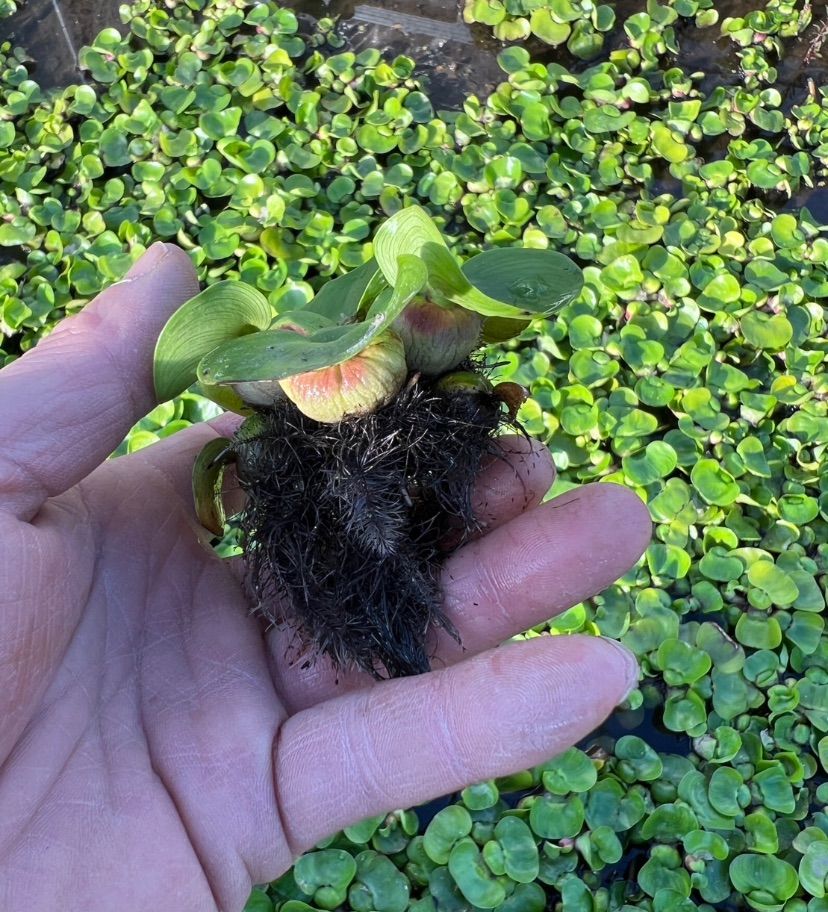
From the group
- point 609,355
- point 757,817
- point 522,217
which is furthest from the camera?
point 522,217

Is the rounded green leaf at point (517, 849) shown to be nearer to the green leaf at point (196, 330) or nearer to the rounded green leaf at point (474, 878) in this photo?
the rounded green leaf at point (474, 878)

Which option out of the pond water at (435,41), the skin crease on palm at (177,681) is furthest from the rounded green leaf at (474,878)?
the pond water at (435,41)

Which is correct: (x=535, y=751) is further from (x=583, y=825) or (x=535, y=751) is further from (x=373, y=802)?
(x=583, y=825)

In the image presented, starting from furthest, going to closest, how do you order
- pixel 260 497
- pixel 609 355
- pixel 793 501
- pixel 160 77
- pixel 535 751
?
1. pixel 160 77
2. pixel 609 355
3. pixel 793 501
4. pixel 260 497
5. pixel 535 751

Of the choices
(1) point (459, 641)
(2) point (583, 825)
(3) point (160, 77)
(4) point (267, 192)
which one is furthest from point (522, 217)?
(2) point (583, 825)

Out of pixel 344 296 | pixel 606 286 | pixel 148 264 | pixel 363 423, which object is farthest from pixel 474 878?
pixel 606 286

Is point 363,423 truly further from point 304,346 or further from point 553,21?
point 553,21

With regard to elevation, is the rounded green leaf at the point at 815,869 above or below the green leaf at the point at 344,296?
below
